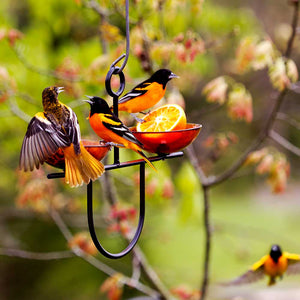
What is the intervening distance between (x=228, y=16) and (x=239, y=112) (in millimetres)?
2173

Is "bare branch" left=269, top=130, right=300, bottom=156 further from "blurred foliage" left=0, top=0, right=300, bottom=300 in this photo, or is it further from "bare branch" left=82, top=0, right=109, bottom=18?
"bare branch" left=82, top=0, right=109, bottom=18

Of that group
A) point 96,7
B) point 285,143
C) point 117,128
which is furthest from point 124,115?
point 117,128

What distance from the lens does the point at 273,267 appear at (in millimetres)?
2438

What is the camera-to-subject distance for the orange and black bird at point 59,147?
4.17 feet

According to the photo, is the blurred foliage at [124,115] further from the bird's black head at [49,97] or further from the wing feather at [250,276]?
the bird's black head at [49,97]

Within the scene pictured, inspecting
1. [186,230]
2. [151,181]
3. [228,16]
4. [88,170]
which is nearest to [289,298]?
[151,181]

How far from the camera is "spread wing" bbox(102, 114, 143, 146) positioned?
1302 mm

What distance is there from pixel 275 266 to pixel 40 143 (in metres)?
1.67

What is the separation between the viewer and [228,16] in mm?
4473

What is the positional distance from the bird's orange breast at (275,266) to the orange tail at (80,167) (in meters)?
1.47

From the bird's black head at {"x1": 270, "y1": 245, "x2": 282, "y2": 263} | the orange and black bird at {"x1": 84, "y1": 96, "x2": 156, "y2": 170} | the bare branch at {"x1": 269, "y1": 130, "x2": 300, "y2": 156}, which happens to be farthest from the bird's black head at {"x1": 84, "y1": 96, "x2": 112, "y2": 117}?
the bare branch at {"x1": 269, "y1": 130, "x2": 300, "y2": 156}

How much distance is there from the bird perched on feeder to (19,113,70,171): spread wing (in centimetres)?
150

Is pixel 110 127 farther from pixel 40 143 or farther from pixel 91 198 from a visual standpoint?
pixel 91 198

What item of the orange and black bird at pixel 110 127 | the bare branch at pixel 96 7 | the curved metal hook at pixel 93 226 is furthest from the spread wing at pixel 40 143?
the bare branch at pixel 96 7
